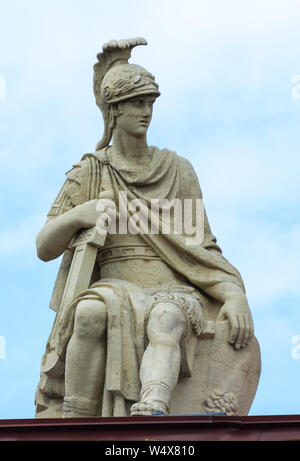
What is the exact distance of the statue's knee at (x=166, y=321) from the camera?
12992 mm

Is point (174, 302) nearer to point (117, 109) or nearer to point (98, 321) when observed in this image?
point (98, 321)

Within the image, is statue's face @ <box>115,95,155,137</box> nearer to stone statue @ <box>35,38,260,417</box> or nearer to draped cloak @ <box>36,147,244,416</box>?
stone statue @ <box>35,38,260,417</box>

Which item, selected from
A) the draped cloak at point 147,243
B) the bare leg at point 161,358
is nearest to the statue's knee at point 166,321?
the bare leg at point 161,358

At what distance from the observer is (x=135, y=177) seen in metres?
14.2

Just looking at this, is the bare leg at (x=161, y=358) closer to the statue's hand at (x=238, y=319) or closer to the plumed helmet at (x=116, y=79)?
the statue's hand at (x=238, y=319)

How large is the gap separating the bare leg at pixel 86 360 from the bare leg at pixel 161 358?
437mm

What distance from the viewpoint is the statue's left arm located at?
13500 millimetres

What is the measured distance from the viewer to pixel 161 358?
42.2 feet

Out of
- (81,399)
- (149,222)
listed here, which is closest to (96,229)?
(149,222)

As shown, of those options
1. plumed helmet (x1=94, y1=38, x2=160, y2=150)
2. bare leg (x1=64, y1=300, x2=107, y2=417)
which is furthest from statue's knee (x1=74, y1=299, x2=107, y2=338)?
plumed helmet (x1=94, y1=38, x2=160, y2=150)

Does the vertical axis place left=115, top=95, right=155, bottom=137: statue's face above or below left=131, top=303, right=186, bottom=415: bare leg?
above

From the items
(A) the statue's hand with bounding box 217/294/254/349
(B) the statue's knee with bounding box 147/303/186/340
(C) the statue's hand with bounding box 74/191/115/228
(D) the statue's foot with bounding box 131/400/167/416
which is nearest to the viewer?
(D) the statue's foot with bounding box 131/400/167/416

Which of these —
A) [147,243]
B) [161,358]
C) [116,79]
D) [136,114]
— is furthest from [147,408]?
[116,79]

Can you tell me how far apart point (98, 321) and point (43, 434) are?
1.88 meters
